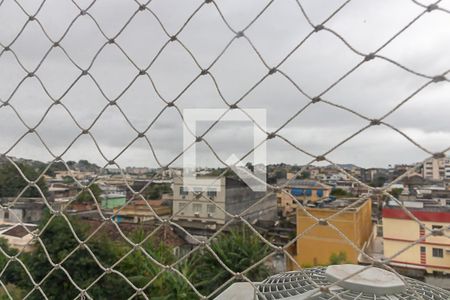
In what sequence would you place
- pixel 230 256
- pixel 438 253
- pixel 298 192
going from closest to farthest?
pixel 298 192 < pixel 438 253 < pixel 230 256

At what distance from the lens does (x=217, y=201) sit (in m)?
0.77

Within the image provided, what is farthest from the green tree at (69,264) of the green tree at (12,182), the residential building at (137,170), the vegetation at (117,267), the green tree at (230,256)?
the residential building at (137,170)

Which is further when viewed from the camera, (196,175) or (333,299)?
(196,175)

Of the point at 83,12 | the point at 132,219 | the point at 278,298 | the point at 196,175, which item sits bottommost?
the point at 132,219

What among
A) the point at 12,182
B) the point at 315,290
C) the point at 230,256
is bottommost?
the point at 230,256

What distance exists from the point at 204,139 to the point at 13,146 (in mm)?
433

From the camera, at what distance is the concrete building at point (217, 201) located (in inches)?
24.7

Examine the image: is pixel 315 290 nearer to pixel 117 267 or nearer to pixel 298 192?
pixel 298 192

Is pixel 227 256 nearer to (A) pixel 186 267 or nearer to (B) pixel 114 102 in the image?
(A) pixel 186 267

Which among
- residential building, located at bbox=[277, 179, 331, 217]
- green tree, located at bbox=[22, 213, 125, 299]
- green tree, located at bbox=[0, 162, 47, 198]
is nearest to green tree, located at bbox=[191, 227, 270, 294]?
green tree, located at bbox=[22, 213, 125, 299]

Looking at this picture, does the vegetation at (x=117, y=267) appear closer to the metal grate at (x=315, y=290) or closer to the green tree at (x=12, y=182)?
the green tree at (x=12, y=182)

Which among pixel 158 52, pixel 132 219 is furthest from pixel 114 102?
pixel 132 219

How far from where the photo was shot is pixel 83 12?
0.60 metres

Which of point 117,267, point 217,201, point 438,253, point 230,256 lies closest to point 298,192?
point 217,201
